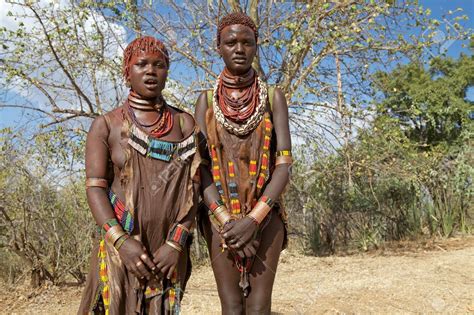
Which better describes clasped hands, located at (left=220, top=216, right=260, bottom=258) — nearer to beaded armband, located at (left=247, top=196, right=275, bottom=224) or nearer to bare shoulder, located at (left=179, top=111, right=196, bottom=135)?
beaded armband, located at (left=247, top=196, right=275, bottom=224)

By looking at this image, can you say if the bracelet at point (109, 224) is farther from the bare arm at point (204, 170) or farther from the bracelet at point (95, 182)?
the bare arm at point (204, 170)

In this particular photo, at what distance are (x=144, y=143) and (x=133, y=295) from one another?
658mm

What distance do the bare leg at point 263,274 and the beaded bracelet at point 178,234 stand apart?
480 millimetres

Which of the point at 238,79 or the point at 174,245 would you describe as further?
the point at 238,79

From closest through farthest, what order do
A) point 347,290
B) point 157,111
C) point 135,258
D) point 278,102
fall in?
1. point 135,258
2. point 157,111
3. point 278,102
4. point 347,290

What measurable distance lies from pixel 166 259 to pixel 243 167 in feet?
2.11

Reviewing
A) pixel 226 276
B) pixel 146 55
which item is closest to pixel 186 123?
pixel 146 55

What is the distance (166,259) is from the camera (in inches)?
76.9

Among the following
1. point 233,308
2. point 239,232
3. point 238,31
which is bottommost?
point 233,308

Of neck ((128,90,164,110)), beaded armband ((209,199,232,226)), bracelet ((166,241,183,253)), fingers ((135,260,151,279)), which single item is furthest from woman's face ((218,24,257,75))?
fingers ((135,260,151,279))

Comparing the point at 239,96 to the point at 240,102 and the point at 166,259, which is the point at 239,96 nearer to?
the point at 240,102

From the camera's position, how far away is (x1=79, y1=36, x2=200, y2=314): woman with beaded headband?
1.96 m

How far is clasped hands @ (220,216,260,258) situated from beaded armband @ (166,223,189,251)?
23 cm

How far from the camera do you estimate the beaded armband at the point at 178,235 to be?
1.99m
